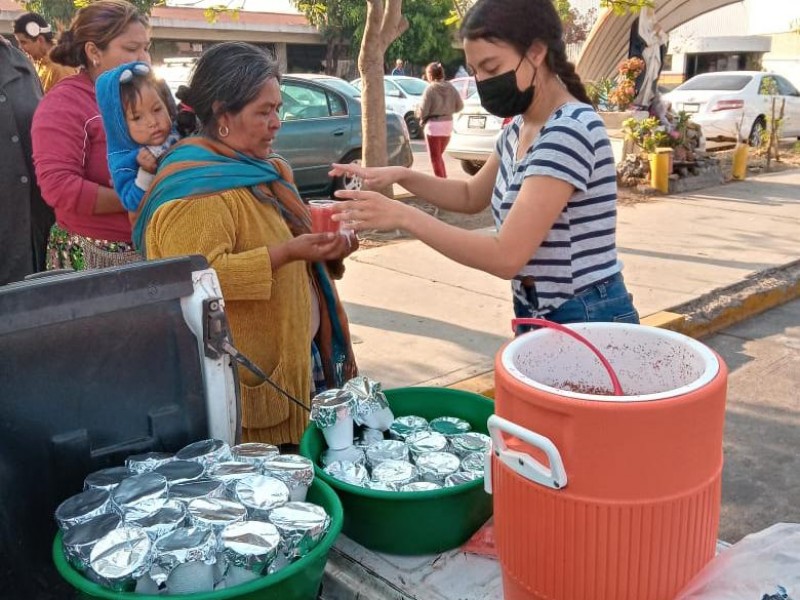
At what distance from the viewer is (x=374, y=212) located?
1.92 meters

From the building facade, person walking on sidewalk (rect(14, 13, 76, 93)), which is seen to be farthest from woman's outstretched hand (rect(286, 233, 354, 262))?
the building facade

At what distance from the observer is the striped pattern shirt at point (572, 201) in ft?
6.34

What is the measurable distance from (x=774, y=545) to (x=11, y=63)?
10.7 ft

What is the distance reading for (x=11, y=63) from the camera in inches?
127

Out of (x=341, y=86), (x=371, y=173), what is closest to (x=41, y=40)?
Result: (x=371, y=173)

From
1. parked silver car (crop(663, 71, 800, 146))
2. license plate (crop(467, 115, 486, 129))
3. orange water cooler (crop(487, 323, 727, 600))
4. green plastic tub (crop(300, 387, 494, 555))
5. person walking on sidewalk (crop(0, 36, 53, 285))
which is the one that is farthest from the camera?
parked silver car (crop(663, 71, 800, 146))

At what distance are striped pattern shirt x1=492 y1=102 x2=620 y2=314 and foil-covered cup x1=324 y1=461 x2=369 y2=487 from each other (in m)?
0.68

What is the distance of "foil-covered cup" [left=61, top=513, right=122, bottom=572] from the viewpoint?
56.0 inches

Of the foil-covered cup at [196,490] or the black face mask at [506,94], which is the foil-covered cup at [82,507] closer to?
the foil-covered cup at [196,490]

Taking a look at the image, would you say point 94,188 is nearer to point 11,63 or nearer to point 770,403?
point 11,63

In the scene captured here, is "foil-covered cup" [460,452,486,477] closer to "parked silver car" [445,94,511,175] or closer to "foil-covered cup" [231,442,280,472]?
"foil-covered cup" [231,442,280,472]

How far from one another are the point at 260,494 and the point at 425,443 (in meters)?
0.61

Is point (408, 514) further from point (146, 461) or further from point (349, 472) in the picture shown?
point (146, 461)

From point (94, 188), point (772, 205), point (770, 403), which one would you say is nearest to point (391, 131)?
point (772, 205)
